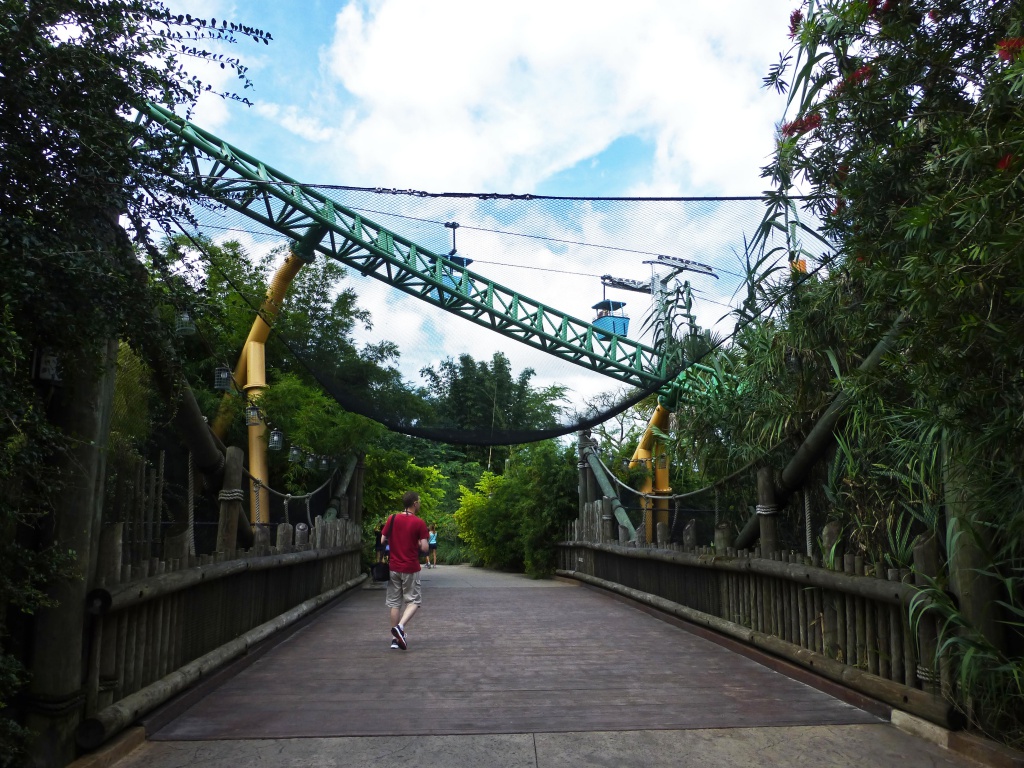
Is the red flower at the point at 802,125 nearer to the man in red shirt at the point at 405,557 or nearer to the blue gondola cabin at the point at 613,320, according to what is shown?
the man in red shirt at the point at 405,557

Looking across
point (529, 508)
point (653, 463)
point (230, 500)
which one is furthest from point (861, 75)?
point (529, 508)

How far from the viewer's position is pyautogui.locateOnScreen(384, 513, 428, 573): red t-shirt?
24.0 ft

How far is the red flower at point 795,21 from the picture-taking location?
14.5ft

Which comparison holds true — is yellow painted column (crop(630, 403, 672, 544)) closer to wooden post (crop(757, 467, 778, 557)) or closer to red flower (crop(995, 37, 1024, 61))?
wooden post (crop(757, 467, 778, 557))

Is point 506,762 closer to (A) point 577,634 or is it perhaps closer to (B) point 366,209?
(A) point 577,634

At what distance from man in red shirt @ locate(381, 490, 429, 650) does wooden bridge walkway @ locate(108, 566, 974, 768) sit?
37 centimetres

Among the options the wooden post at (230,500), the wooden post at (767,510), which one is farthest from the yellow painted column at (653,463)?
the wooden post at (230,500)

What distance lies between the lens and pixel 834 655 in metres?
5.14

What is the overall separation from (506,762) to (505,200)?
5.25 metres

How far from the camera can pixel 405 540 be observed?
7.38 m

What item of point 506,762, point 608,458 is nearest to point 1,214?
point 506,762

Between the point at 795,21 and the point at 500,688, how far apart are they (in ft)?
13.4

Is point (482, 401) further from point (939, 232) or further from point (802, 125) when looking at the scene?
point (939, 232)

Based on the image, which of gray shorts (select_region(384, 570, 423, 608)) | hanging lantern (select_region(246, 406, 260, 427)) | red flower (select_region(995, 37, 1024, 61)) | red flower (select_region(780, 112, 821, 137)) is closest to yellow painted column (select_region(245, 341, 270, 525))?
hanging lantern (select_region(246, 406, 260, 427))
